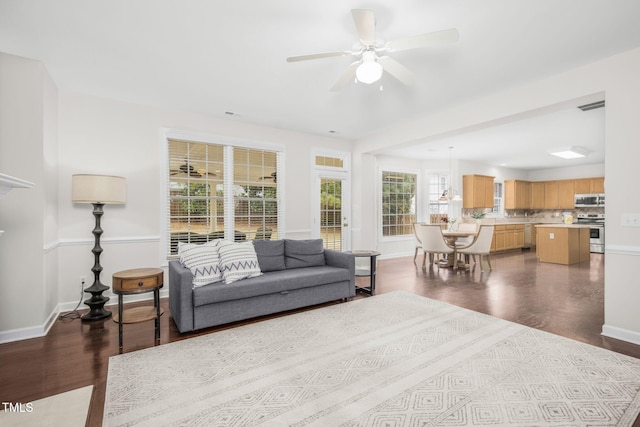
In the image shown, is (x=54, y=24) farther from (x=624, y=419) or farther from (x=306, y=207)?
(x=624, y=419)

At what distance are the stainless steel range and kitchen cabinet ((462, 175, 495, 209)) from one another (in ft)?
9.49

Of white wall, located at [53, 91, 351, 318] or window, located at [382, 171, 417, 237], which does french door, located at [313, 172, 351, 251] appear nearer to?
window, located at [382, 171, 417, 237]

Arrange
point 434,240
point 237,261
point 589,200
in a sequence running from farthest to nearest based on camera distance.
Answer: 1. point 589,200
2. point 434,240
3. point 237,261

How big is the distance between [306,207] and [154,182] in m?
2.56

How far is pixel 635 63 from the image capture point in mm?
2871

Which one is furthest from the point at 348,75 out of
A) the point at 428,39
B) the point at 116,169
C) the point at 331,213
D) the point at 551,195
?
the point at 551,195

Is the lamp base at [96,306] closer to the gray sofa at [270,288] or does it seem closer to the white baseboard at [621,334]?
the gray sofa at [270,288]

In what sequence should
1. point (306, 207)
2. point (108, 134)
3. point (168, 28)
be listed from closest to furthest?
point (168, 28)
point (108, 134)
point (306, 207)

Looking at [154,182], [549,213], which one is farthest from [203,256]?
[549,213]

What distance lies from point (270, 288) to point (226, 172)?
7.68 ft

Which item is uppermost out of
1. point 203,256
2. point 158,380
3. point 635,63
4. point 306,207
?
point 635,63

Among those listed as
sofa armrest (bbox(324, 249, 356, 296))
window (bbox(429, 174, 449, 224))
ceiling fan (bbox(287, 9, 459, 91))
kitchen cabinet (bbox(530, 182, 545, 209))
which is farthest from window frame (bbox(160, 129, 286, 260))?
kitchen cabinet (bbox(530, 182, 545, 209))

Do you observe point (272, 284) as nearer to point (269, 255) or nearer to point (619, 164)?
point (269, 255)

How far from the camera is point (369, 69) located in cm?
238
